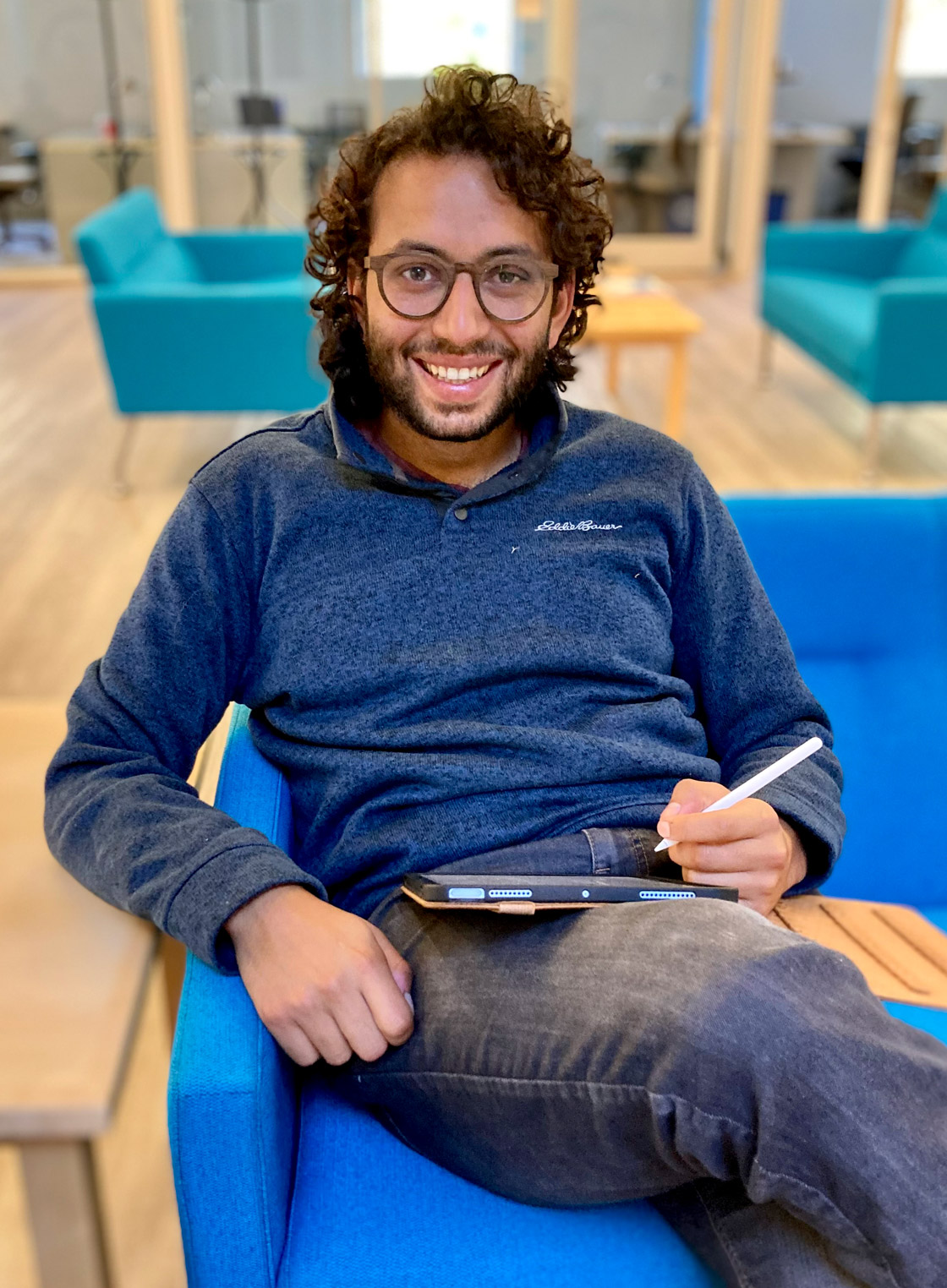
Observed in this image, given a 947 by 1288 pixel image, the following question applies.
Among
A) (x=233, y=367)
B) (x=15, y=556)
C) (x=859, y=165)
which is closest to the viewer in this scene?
(x=15, y=556)

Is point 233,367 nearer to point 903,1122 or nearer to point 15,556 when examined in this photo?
point 15,556

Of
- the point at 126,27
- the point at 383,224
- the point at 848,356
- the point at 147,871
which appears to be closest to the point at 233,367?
the point at 848,356

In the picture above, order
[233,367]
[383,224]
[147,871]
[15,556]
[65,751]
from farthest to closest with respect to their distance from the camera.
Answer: [233,367] → [15,556] → [383,224] → [65,751] → [147,871]

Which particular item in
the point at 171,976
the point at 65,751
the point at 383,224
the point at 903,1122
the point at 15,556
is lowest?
the point at 15,556

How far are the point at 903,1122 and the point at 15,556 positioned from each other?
326 centimetres

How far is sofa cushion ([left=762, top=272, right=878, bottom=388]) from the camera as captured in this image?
425 centimetres

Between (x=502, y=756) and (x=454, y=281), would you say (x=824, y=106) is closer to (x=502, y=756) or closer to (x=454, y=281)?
(x=454, y=281)

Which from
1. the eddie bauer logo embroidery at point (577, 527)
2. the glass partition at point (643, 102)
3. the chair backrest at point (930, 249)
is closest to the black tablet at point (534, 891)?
the eddie bauer logo embroidery at point (577, 527)

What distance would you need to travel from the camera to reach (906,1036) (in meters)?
0.89

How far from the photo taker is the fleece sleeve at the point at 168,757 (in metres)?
0.96

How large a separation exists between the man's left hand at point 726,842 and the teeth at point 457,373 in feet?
1.53

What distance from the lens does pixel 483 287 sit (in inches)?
48.6

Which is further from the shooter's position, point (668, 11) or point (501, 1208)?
point (668, 11)

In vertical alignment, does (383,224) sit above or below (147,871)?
above
